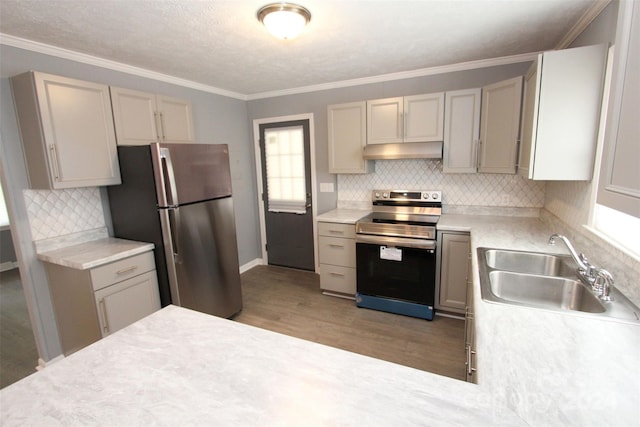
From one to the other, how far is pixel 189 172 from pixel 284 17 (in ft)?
4.50

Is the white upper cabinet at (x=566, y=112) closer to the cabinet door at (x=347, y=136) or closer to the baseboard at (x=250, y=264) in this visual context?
the cabinet door at (x=347, y=136)

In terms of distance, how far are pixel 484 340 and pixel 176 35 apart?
8.38 feet

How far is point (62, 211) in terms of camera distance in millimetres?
2385

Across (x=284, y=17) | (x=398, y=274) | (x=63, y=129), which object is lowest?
(x=398, y=274)

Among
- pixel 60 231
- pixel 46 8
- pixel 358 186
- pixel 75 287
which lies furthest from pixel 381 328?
pixel 46 8

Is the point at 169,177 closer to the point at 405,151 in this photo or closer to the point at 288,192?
the point at 288,192

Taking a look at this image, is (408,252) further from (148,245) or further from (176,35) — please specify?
(176,35)

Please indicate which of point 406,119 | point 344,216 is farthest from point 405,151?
point 344,216

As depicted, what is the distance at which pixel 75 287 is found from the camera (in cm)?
215

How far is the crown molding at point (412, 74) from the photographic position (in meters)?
2.79

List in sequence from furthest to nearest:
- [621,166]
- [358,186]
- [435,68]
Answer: [358,186], [435,68], [621,166]

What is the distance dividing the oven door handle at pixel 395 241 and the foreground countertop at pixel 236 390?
2.00 m

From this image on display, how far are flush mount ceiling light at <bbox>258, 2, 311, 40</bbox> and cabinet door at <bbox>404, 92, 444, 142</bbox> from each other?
1.48m

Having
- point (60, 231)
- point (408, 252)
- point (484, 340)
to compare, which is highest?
point (60, 231)
